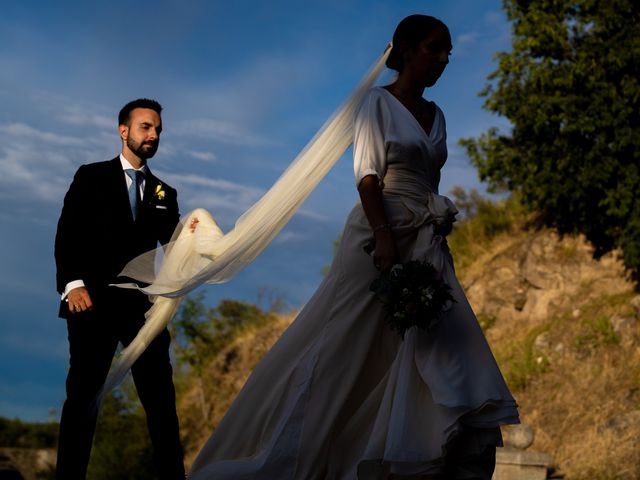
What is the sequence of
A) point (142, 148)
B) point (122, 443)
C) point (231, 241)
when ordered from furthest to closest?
point (122, 443) → point (142, 148) → point (231, 241)

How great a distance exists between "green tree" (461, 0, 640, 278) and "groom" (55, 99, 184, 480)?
12.5m

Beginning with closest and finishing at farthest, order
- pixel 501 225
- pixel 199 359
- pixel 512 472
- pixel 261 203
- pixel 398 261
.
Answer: pixel 398 261 → pixel 261 203 → pixel 512 472 → pixel 501 225 → pixel 199 359

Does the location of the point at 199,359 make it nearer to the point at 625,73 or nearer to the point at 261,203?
the point at 625,73

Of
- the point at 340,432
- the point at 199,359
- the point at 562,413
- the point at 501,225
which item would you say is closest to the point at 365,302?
the point at 340,432

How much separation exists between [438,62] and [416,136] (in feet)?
1.49

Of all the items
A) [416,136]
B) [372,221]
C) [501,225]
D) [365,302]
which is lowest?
[365,302]

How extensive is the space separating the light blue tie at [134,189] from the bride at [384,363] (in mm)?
2060

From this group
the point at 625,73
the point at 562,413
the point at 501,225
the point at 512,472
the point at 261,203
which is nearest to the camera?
the point at 261,203

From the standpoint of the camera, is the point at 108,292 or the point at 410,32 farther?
the point at 108,292

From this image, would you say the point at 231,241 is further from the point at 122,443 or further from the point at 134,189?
the point at 122,443

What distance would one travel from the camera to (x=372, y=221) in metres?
Answer: 4.85

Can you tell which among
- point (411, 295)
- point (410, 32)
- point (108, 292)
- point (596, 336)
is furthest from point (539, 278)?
point (411, 295)

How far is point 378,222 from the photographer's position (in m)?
4.83

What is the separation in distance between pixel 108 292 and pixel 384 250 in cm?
250
